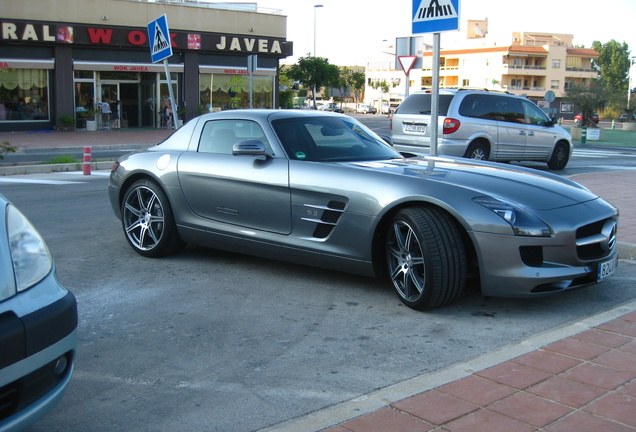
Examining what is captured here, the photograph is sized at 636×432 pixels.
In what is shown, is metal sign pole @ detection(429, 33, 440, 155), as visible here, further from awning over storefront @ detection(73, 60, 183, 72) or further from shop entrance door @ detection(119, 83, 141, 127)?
shop entrance door @ detection(119, 83, 141, 127)

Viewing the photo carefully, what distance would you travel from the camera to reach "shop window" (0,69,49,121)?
2831 centimetres

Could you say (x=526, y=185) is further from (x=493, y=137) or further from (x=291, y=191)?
(x=493, y=137)

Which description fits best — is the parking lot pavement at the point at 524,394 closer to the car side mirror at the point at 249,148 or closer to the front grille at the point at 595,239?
the front grille at the point at 595,239

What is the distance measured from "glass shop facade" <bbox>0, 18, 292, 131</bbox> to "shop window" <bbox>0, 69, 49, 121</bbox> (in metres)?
0.04

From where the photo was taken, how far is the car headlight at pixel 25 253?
107 inches

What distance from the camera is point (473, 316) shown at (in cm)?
474

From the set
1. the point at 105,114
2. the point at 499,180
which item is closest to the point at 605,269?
the point at 499,180

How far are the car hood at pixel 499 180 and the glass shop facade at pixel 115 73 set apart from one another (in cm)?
2641

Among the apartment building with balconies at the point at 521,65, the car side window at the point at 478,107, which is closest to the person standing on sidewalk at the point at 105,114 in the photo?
the car side window at the point at 478,107

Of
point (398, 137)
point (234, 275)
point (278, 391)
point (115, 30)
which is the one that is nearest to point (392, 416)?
point (278, 391)

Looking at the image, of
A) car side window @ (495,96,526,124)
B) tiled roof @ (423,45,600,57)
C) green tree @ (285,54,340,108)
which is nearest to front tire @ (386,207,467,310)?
car side window @ (495,96,526,124)

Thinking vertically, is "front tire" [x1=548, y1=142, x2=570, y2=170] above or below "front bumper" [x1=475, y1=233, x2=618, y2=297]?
above

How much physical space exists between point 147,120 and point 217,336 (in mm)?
30564

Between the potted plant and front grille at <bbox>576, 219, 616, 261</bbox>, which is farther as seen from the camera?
the potted plant
